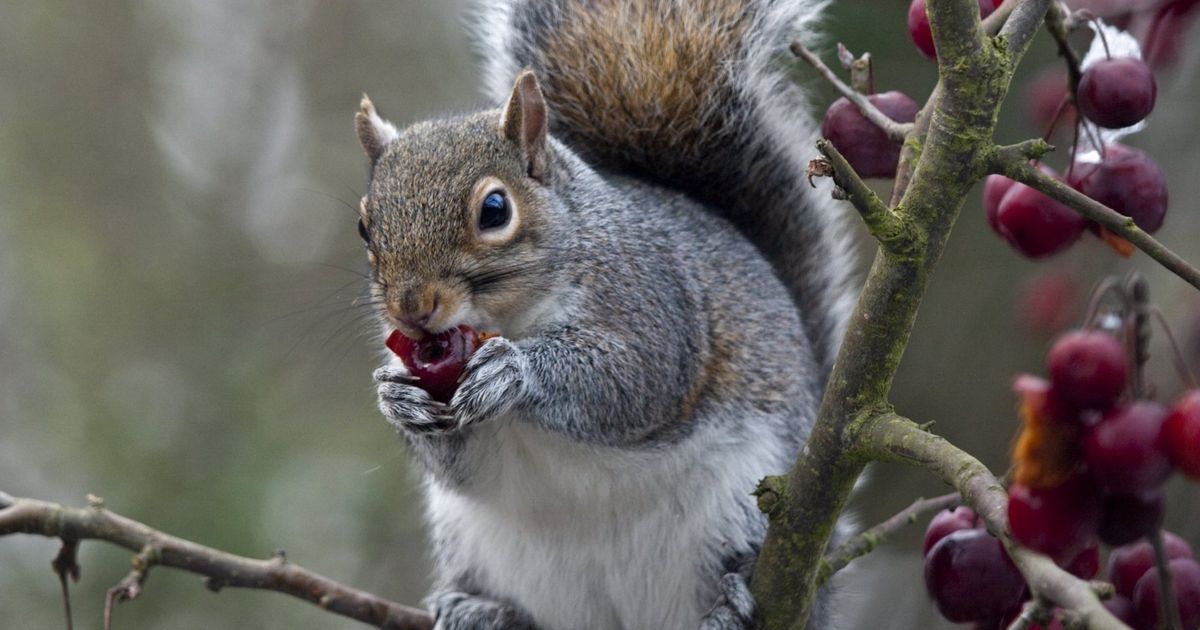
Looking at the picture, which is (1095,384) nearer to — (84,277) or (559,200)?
(559,200)

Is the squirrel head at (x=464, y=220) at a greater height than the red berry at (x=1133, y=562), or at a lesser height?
greater

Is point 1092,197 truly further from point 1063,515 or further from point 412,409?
point 412,409

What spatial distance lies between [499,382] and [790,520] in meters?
0.58

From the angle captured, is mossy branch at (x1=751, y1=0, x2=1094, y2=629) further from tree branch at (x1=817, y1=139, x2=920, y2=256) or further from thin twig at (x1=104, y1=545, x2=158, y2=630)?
thin twig at (x1=104, y1=545, x2=158, y2=630)

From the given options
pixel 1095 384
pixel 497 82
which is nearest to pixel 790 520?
pixel 1095 384

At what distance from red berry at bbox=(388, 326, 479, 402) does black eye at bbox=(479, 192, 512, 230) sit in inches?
8.8

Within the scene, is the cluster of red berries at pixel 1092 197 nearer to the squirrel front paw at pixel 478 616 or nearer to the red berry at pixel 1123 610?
the red berry at pixel 1123 610

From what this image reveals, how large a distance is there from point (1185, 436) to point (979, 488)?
0.26 metres

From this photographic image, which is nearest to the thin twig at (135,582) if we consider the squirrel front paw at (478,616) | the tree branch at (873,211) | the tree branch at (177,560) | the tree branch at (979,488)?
the tree branch at (177,560)

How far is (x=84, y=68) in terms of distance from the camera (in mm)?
5297

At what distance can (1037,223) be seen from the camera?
1.88 m

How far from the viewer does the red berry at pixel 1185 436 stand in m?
1.28

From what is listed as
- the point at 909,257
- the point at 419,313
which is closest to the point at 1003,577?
the point at 909,257

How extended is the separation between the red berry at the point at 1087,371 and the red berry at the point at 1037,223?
1.96 ft
